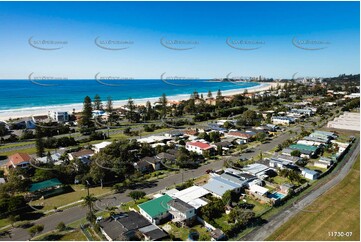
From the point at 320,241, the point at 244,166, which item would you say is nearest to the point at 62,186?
the point at 244,166

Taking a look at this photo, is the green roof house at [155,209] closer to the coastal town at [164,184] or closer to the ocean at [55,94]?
the coastal town at [164,184]

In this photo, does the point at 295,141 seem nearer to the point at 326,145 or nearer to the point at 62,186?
the point at 326,145

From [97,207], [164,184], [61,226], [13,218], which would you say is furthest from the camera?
[164,184]

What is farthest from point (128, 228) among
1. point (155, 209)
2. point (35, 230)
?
point (35, 230)

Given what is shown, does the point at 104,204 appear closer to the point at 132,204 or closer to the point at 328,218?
the point at 132,204

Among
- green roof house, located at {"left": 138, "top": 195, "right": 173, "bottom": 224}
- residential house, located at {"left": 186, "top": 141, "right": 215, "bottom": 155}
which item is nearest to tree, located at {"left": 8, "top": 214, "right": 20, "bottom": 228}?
green roof house, located at {"left": 138, "top": 195, "right": 173, "bottom": 224}

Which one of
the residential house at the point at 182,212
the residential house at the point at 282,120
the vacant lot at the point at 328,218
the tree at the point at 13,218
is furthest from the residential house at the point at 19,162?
the residential house at the point at 282,120

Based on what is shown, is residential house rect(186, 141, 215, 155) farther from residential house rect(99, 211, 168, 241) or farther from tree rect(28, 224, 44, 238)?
tree rect(28, 224, 44, 238)
